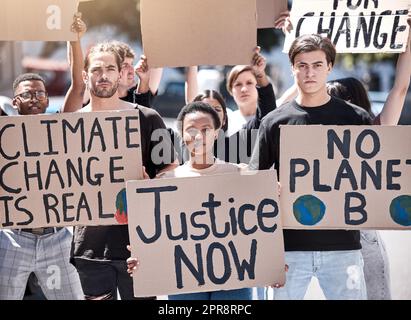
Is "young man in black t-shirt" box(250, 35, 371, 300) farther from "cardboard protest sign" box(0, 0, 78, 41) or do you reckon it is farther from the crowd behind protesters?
"cardboard protest sign" box(0, 0, 78, 41)

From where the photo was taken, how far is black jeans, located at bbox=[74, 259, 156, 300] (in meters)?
3.88

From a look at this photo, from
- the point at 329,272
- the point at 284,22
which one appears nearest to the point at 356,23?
the point at 284,22

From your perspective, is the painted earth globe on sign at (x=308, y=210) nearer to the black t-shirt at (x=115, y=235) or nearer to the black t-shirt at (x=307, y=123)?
the black t-shirt at (x=307, y=123)

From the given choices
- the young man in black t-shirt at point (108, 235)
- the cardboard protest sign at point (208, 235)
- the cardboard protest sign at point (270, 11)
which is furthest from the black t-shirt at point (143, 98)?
the cardboard protest sign at point (270, 11)

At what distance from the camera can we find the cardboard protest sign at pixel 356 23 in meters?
4.07

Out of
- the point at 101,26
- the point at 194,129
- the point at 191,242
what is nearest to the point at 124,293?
the point at 191,242

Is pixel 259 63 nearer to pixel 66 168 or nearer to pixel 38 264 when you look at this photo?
pixel 66 168

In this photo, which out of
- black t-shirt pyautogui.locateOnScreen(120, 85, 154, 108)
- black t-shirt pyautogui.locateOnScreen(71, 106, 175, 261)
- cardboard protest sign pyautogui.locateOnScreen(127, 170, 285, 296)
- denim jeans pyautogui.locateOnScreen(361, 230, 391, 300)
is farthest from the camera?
denim jeans pyautogui.locateOnScreen(361, 230, 391, 300)

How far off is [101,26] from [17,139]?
1334cm

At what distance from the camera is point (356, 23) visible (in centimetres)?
411

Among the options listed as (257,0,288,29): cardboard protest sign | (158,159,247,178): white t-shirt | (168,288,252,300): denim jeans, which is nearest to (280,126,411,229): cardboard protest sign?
(158,159,247,178): white t-shirt

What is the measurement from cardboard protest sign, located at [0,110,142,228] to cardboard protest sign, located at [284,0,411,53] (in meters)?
0.98

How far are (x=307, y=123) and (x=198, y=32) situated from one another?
686 mm

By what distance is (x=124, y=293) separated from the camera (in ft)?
13.1
